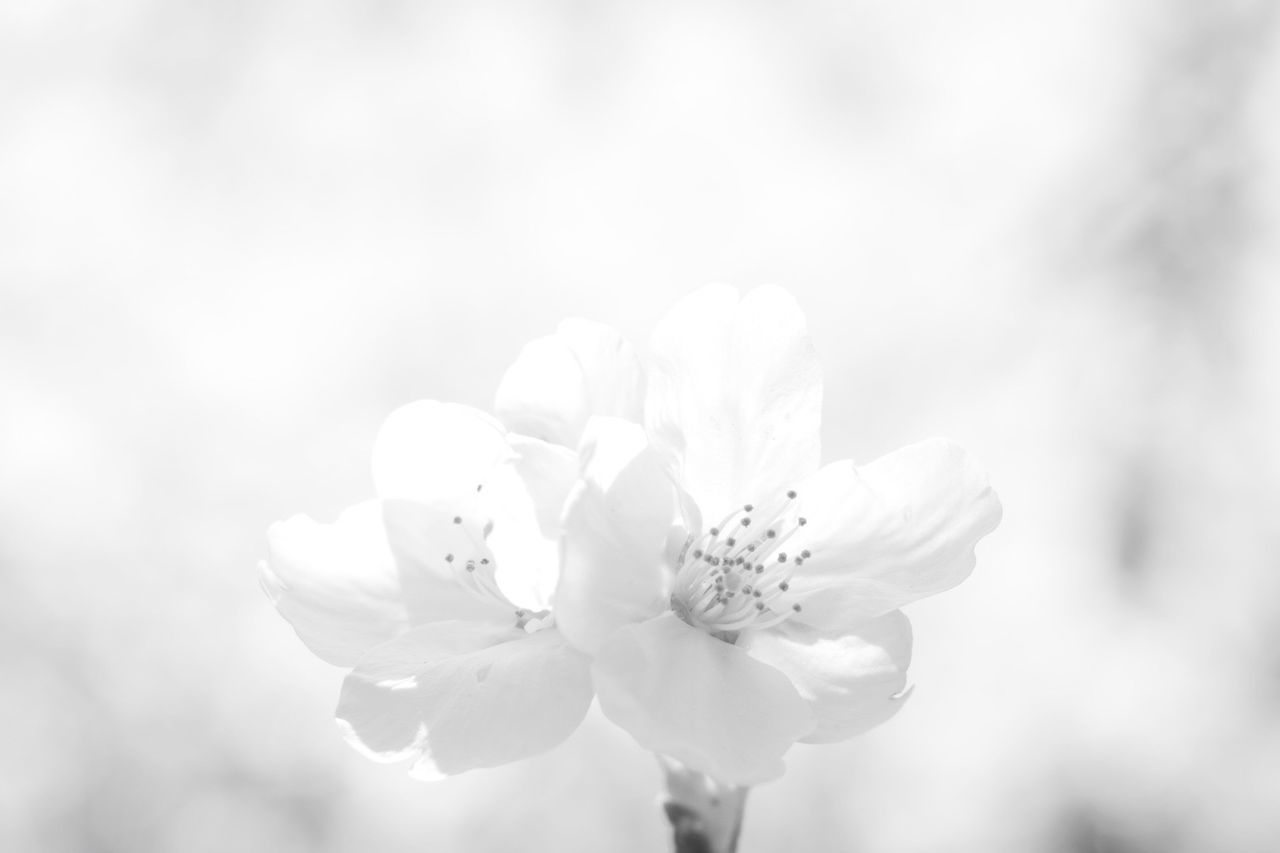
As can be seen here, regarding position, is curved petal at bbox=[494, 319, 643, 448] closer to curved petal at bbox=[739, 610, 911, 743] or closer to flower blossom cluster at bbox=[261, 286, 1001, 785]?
flower blossom cluster at bbox=[261, 286, 1001, 785]

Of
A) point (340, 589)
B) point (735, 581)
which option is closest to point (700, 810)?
point (735, 581)

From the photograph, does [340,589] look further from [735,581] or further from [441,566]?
[735,581]

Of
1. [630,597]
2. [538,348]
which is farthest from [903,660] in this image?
[538,348]

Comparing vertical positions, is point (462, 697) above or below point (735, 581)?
below

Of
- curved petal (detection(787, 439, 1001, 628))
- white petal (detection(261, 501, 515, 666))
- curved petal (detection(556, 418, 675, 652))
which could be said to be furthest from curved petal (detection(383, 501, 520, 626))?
curved petal (detection(787, 439, 1001, 628))

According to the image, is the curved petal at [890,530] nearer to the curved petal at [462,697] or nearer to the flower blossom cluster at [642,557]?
the flower blossom cluster at [642,557]

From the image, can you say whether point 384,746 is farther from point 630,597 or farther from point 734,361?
point 734,361

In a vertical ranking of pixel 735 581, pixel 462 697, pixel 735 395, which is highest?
pixel 735 395
